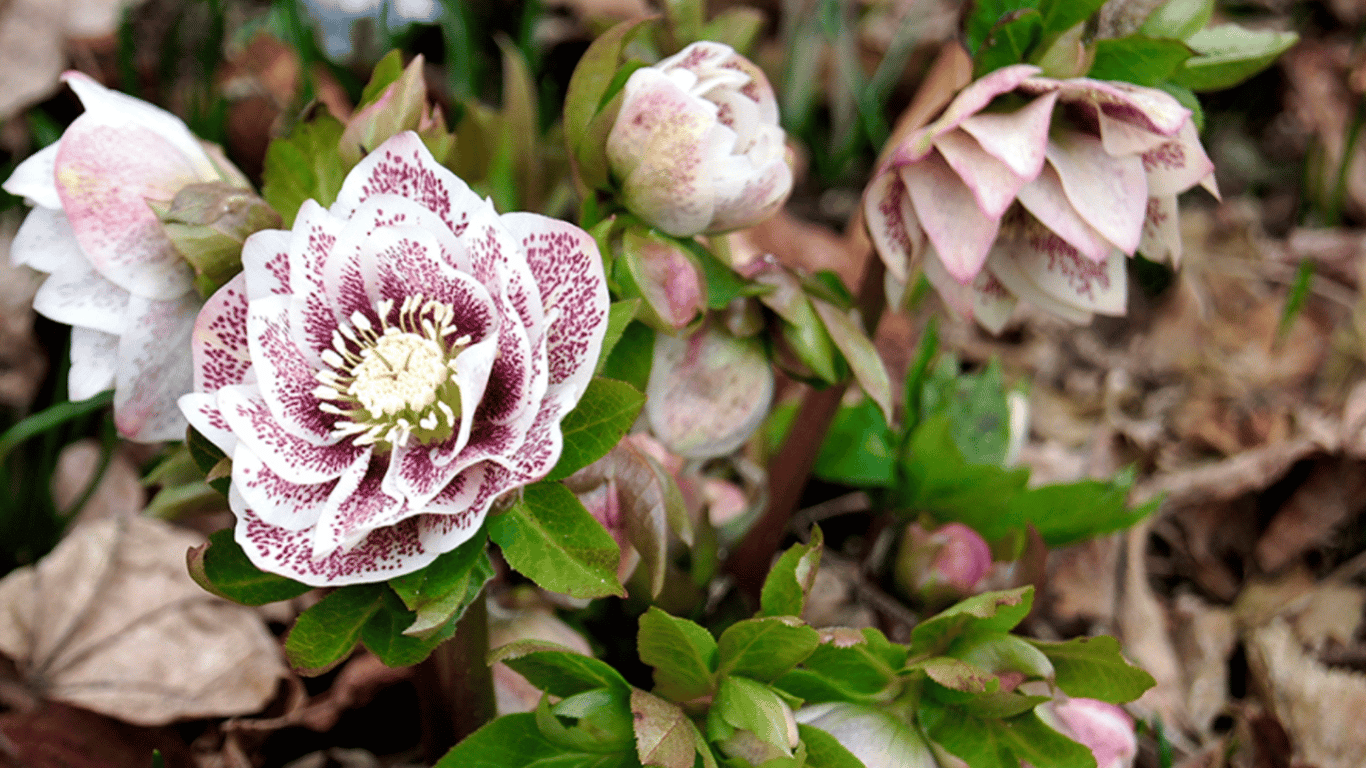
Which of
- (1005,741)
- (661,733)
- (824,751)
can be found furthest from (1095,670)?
(661,733)

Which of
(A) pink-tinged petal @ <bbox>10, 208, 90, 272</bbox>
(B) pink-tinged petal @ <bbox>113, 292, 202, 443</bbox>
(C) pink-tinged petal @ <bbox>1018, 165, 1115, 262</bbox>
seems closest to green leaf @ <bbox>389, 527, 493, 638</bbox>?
→ (B) pink-tinged petal @ <bbox>113, 292, 202, 443</bbox>

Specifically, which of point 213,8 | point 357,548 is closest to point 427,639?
point 357,548

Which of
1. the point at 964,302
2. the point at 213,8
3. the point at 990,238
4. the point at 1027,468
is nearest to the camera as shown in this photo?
the point at 990,238

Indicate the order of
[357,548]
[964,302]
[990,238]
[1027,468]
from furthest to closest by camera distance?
[1027,468] < [964,302] < [990,238] < [357,548]

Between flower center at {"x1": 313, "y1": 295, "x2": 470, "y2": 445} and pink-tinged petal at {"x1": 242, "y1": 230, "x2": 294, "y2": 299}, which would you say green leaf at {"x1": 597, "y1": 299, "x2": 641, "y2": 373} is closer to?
flower center at {"x1": 313, "y1": 295, "x2": 470, "y2": 445}

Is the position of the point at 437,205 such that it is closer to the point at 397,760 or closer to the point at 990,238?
the point at 990,238

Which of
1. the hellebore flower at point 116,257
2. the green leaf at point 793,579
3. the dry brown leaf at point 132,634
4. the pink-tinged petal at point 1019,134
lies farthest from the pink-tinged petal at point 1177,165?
the dry brown leaf at point 132,634

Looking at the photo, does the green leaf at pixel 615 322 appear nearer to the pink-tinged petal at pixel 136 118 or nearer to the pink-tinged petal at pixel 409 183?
the pink-tinged petal at pixel 409 183

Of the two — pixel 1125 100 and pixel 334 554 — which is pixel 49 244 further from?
pixel 1125 100
